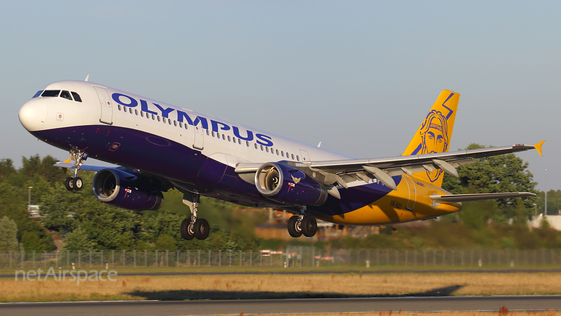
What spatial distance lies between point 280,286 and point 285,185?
2317 centimetres

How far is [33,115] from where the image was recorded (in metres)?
23.2

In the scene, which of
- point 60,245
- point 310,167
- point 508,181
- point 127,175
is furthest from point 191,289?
point 508,181

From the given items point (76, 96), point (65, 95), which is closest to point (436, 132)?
point (76, 96)

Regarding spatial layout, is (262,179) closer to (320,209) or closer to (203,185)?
(203,185)

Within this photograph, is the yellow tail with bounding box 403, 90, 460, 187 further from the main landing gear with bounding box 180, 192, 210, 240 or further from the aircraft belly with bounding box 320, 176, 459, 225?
the main landing gear with bounding box 180, 192, 210, 240

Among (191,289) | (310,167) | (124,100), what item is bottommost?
(191,289)

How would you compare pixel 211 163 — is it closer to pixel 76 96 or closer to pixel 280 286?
pixel 76 96

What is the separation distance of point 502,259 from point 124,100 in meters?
35.9

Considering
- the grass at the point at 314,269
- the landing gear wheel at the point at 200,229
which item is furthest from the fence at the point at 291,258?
the landing gear wheel at the point at 200,229

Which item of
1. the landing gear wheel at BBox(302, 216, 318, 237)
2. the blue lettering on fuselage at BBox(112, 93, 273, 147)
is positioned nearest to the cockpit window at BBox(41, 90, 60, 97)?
the blue lettering on fuselage at BBox(112, 93, 273, 147)

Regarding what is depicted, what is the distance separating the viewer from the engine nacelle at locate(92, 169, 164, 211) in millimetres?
30906

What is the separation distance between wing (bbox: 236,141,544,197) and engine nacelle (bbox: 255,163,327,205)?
559mm

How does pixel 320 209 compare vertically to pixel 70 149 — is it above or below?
below

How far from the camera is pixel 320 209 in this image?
3272 centimetres
